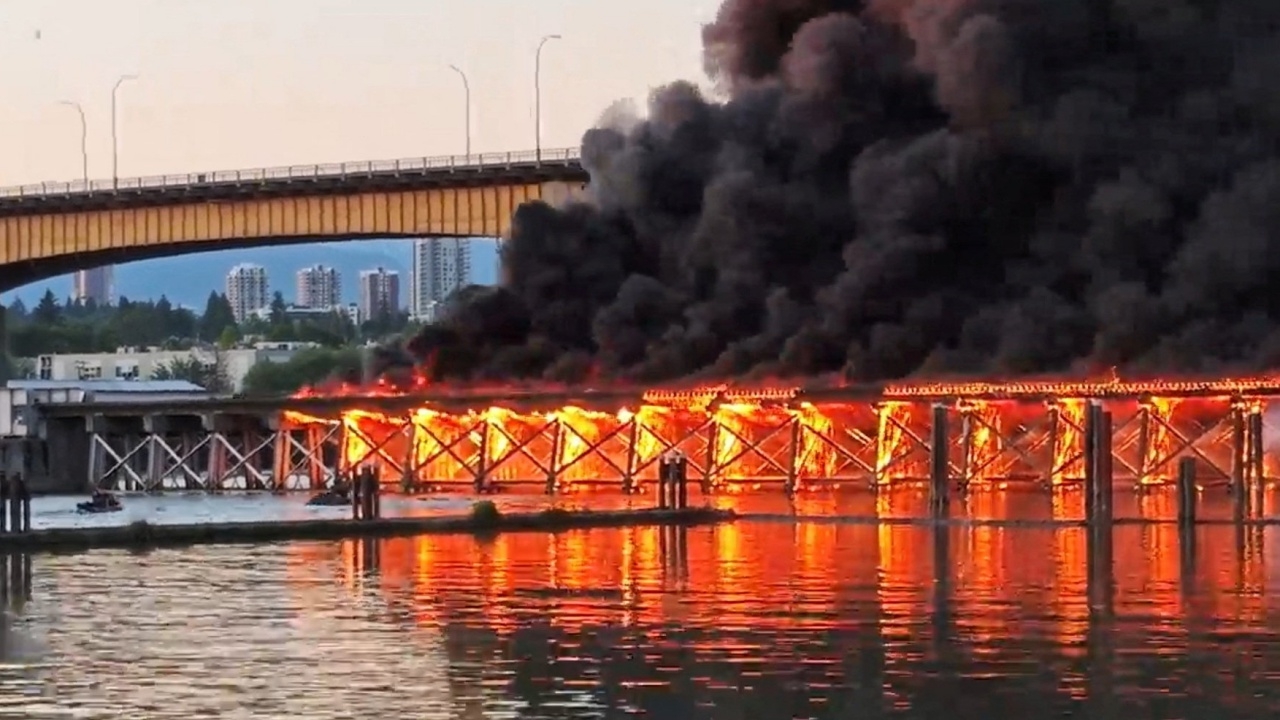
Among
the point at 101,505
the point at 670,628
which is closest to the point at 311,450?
the point at 101,505

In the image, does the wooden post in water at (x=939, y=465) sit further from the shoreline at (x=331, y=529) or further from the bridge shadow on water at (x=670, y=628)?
the bridge shadow on water at (x=670, y=628)

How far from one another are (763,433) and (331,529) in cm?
2937

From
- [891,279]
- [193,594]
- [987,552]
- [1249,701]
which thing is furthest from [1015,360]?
[1249,701]

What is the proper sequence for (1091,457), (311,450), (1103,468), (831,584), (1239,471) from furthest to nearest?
(311,450) < (1239,471) < (1091,457) < (1103,468) < (831,584)

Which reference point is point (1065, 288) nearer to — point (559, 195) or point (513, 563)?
point (559, 195)

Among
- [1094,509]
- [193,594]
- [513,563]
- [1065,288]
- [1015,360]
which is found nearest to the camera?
[193,594]

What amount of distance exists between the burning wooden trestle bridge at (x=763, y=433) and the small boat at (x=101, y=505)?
38.0 ft

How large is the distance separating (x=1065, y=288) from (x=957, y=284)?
162 inches

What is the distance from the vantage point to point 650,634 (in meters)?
35.7

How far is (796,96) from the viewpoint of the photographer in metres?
93.2

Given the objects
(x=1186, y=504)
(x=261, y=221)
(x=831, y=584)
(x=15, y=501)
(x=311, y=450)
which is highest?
(x=261, y=221)

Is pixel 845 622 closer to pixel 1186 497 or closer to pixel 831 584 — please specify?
pixel 831 584

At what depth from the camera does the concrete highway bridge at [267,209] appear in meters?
107

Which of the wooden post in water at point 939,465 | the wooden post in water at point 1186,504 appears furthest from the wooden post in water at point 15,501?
the wooden post in water at point 1186,504
